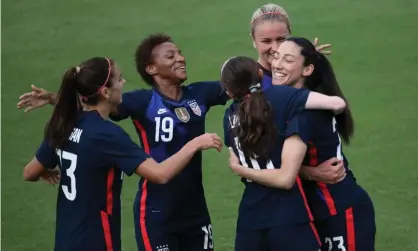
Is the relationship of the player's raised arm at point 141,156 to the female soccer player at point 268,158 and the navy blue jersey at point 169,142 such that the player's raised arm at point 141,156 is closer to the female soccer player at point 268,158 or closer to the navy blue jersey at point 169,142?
the female soccer player at point 268,158

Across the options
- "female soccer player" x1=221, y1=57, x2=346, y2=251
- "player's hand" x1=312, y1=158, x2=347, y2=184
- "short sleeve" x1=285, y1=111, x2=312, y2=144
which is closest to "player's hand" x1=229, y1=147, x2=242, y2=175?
"female soccer player" x1=221, y1=57, x2=346, y2=251

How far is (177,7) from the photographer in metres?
13.9

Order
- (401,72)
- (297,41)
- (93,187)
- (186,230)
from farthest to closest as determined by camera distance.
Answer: (401,72) < (186,230) < (297,41) < (93,187)

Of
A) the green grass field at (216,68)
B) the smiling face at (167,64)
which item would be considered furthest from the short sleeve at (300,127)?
the green grass field at (216,68)

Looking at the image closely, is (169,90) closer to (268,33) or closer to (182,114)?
(182,114)

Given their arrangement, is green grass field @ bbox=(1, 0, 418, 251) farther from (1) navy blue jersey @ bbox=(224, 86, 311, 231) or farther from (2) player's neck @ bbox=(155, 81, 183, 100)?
(1) navy blue jersey @ bbox=(224, 86, 311, 231)

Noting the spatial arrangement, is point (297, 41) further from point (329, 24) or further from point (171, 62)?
point (329, 24)

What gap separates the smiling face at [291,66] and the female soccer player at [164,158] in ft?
2.46

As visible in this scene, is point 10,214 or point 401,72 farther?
point 401,72

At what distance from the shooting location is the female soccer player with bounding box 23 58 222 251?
4.45 metres

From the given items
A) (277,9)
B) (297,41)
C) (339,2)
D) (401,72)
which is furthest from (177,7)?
(297,41)

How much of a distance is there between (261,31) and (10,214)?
12.5 feet

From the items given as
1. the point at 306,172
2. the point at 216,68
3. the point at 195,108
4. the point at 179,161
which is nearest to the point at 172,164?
the point at 179,161

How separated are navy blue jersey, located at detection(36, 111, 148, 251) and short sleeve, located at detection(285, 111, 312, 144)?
2.59 ft
